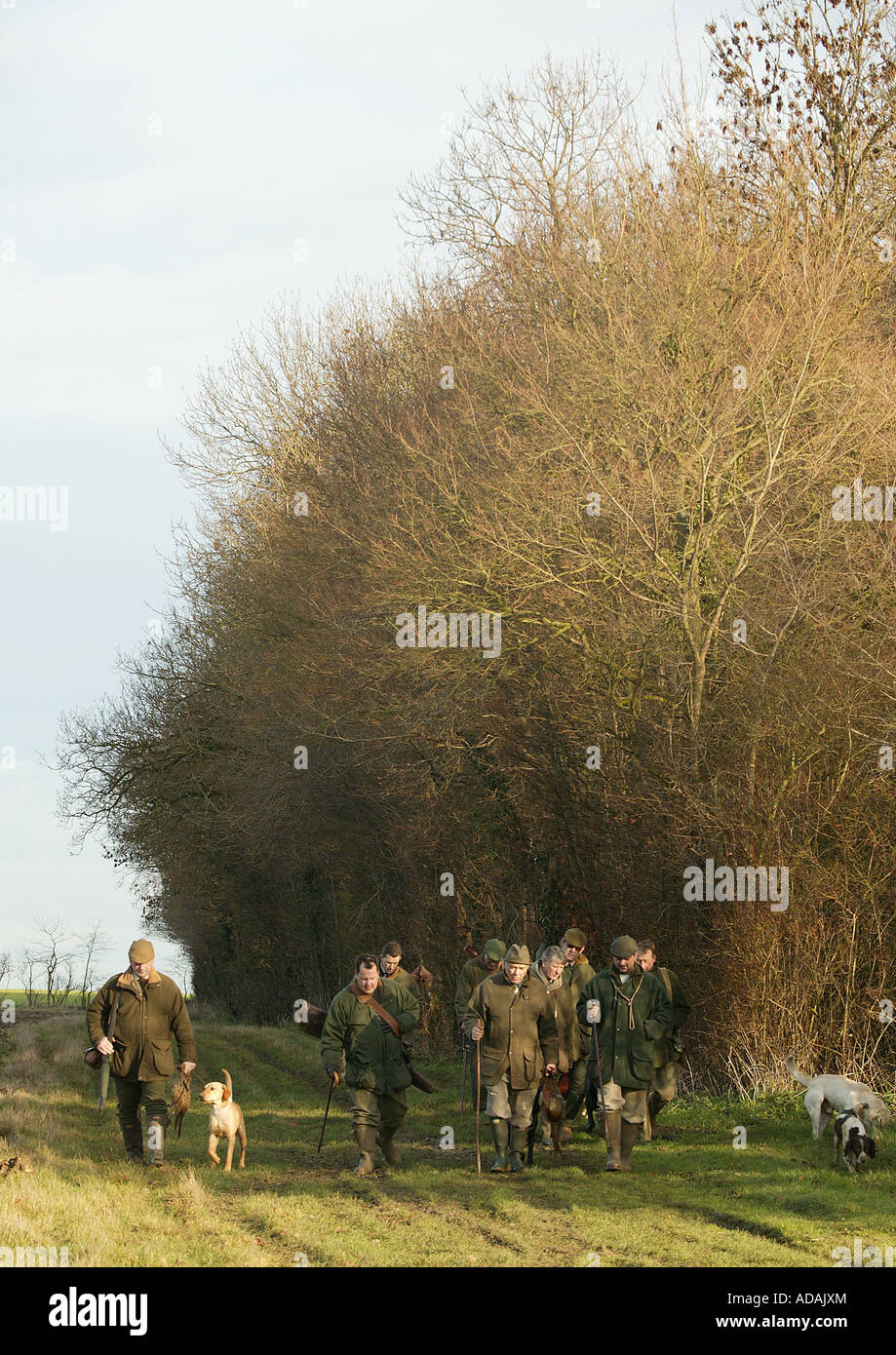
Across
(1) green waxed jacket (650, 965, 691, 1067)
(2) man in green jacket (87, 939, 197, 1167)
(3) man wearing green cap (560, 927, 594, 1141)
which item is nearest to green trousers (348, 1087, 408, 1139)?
(2) man in green jacket (87, 939, 197, 1167)

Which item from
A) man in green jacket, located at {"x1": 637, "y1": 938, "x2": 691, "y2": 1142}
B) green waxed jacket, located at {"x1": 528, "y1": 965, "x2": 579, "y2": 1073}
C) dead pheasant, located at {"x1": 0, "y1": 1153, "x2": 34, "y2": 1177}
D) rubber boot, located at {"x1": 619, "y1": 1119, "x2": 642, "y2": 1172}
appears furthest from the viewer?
green waxed jacket, located at {"x1": 528, "y1": 965, "x2": 579, "y2": 1073}

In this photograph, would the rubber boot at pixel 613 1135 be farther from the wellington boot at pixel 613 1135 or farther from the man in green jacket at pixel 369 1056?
the man in green jacket at pixel 369 1056

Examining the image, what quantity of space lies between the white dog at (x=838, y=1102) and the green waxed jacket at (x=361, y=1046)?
3716mm

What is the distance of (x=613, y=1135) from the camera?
42.2 ft

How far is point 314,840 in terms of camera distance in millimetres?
29797

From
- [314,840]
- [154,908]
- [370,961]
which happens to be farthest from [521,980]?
[154,908]

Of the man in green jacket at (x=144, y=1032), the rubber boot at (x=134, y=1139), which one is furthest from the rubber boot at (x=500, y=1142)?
the rubber boot at (x=134, y=1139)

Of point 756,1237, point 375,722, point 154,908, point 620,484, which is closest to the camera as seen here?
point 756,1237

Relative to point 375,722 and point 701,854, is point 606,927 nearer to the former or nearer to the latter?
point 701,854

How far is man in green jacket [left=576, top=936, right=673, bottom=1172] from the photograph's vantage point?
12.8m

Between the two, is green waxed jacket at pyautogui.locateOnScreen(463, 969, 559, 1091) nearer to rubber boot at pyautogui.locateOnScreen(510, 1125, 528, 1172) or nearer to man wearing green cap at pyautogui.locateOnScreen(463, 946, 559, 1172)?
man wearing green cap at pyautogui.locateOnScreen(463, 946, 559, 1172)

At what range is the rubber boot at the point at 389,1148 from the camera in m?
13.4

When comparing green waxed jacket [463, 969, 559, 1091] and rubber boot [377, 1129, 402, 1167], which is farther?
rubber boot [377, 1129, 402, 1167]
